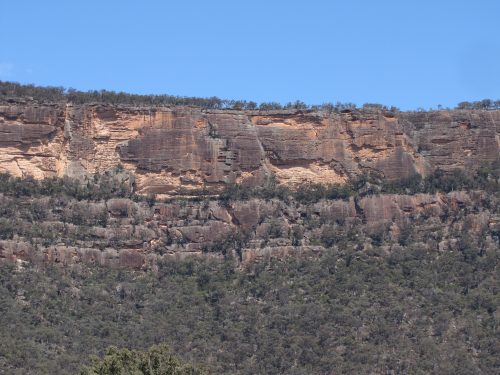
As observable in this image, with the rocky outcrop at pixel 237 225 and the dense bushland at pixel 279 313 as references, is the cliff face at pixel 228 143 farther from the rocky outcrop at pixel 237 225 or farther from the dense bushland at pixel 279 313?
the dense bushland at pixel 279 313

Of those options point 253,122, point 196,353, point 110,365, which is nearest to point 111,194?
point 253,122

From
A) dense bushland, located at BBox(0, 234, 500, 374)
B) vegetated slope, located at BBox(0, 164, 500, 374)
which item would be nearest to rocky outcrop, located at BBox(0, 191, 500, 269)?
vegetated slope, located at BBox(0, 164, 500, 374)

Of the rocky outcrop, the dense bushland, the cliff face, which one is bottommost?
the dense bushland

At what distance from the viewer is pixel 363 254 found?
97.5 m

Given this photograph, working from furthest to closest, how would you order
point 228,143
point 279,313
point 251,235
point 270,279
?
point 228,143, point 251,235, point 270,279, point 279,313

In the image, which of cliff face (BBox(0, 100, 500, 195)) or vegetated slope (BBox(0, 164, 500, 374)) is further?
cliff face (BBox(0, 100, 500, 195))

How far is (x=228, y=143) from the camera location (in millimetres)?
103188

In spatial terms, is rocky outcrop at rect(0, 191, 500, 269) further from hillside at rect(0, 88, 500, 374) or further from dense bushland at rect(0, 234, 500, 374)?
dense bushland at rect(0, 234, 500, 374)

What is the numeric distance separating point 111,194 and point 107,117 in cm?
528

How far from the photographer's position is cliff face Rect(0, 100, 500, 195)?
102 meters

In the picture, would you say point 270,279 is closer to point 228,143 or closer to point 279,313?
point 279,313

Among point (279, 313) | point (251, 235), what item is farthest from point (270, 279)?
→ point (251, 235)

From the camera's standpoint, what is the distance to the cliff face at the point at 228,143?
4023 inches

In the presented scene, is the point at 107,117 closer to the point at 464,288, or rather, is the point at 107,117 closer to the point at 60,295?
the point at 60,295
